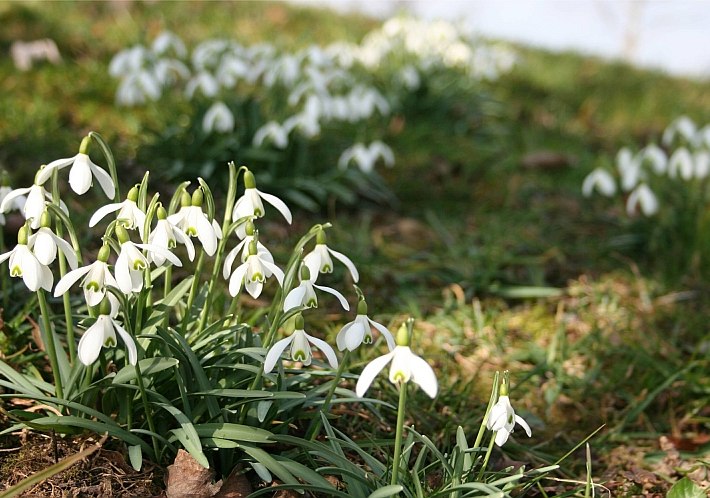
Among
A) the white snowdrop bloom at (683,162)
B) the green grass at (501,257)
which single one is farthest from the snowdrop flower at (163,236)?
the white snowdrop bloom at (683,162)

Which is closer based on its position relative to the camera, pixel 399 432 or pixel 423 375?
pixel 423 375

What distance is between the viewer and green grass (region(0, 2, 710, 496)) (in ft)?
8.04

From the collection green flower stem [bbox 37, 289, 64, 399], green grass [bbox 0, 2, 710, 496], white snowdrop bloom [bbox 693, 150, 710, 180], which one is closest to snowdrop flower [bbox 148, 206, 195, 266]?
green flower stem [bbox 37, 289, 64, 399]

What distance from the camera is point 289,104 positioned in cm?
422

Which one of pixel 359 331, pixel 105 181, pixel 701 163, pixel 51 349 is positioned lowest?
pixel 701 163

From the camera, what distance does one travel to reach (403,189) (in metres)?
4.19

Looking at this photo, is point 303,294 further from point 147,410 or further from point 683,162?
point 683,162

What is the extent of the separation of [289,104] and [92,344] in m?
3.00

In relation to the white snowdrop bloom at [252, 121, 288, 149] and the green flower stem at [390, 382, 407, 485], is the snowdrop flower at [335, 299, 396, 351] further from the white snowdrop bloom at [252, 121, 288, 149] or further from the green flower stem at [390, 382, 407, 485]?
the white snowdrop bloom at [252, 121, 288, 149]

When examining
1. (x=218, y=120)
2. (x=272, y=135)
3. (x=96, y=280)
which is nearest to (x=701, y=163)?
(x=272, y=135)

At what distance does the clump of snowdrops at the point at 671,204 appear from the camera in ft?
11.2

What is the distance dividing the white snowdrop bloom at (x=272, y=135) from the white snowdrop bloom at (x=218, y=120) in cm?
14

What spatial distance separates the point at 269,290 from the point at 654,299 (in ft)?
5.42

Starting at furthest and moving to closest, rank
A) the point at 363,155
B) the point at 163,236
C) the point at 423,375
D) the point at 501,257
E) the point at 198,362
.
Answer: the point at 363,155 < the point at 501,257 < the point at 198,362 < the point at 163,236 < the point at 423,375
